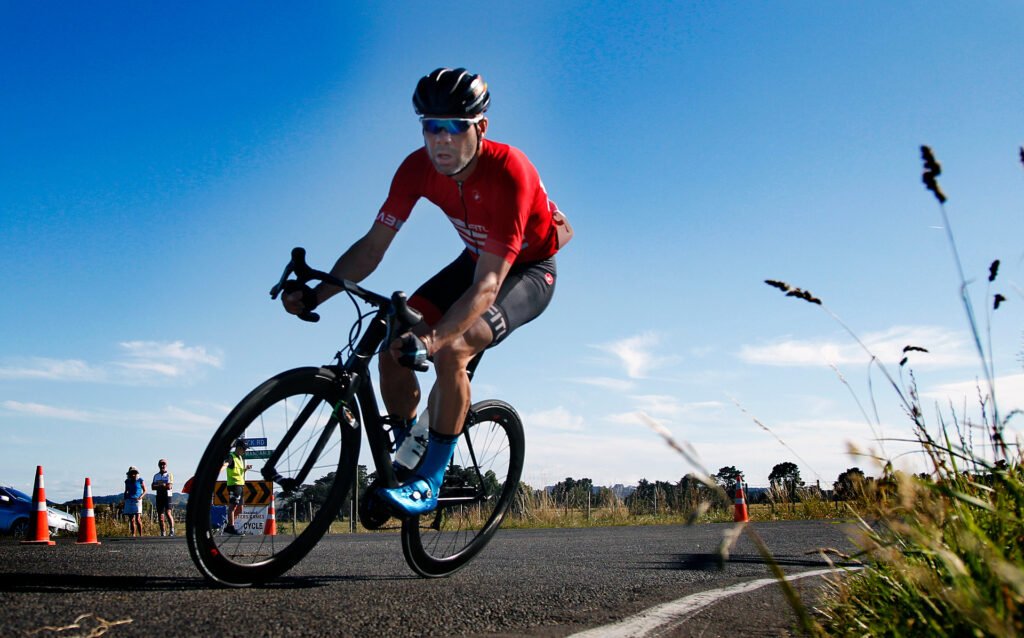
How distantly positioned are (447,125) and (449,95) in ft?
0.46

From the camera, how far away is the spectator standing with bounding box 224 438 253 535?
3.38m

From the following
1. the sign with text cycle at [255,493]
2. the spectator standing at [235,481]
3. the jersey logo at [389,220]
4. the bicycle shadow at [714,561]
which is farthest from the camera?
the bicycle shadow at [714,561]

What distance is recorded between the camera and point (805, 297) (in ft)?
7.44

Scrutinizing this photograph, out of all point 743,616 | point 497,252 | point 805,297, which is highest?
point 497,252

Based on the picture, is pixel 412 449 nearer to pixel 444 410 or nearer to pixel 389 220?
pixel 444 410

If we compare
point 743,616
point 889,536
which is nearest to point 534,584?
point 743,616

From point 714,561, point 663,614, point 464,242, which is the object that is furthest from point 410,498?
point 714,561

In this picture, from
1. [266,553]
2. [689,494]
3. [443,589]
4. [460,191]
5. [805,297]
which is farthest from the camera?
[689,494]

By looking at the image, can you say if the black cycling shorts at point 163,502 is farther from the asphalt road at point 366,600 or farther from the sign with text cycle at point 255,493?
the sign with text cycle at point 255,493

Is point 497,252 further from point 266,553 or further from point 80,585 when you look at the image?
point 80,585

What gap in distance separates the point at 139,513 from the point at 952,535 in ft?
63.0

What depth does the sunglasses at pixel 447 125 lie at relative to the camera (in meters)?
3.94

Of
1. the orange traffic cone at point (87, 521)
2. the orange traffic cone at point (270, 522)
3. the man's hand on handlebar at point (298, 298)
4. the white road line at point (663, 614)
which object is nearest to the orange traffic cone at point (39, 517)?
the orange traffic cone at point (87, 521)

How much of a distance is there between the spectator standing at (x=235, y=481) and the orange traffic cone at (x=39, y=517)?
9.16m
